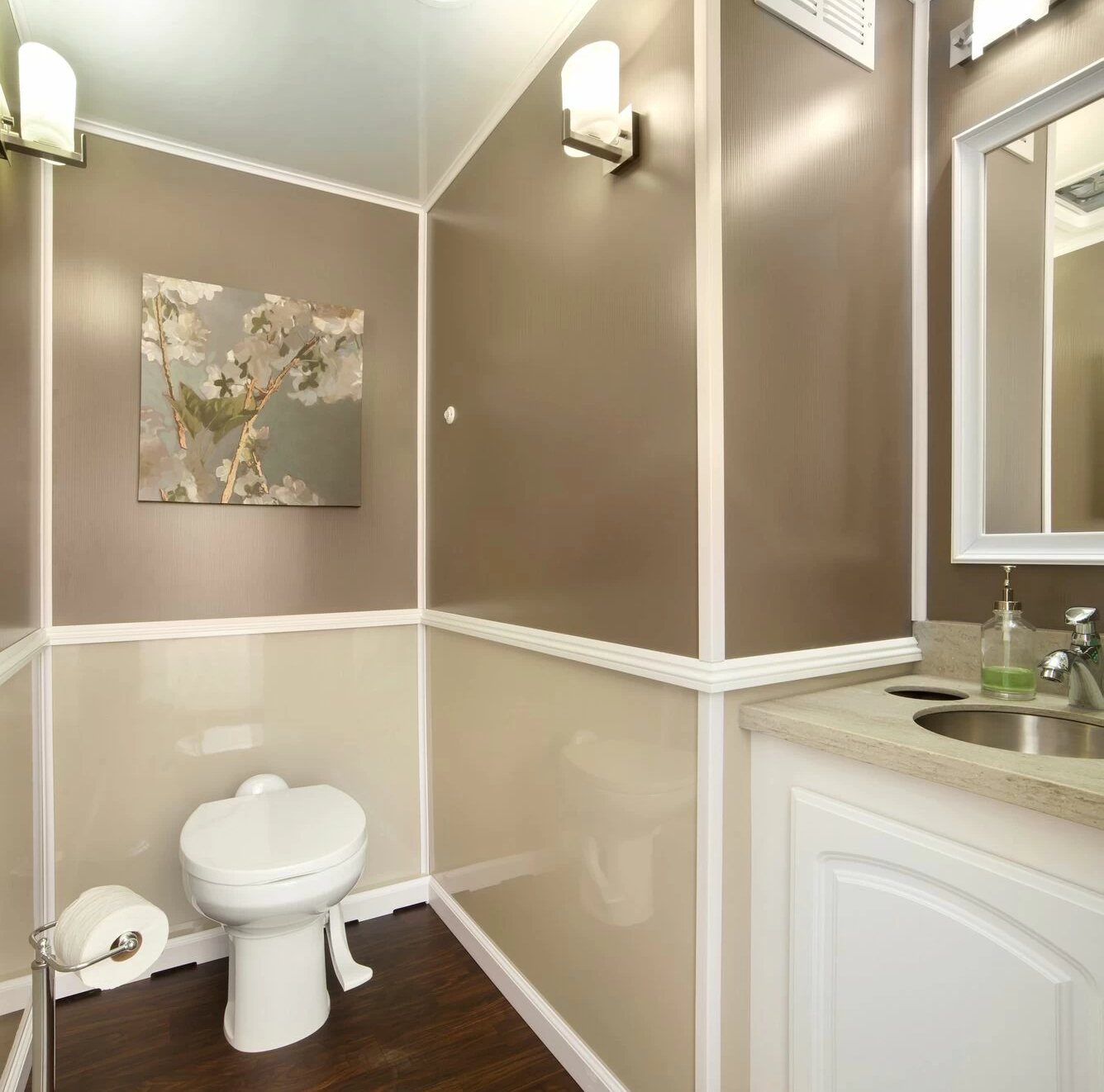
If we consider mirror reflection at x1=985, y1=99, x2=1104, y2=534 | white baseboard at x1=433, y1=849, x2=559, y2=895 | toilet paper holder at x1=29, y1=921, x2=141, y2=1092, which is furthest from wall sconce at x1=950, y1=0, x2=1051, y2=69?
toilet paper holder at x1=29, y1=921, x2=141, y2=1092

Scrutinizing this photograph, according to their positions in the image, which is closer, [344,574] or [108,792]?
[108,792]

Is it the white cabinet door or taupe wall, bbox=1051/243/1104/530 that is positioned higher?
taupe wall, bbox=1051/243/1104/530

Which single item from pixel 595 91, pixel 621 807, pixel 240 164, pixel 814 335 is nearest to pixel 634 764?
pixel 621 807

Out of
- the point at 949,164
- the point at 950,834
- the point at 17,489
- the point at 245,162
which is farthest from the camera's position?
the point at 245,162

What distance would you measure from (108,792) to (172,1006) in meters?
0.60

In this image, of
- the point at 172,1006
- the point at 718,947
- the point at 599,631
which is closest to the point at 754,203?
the point at 599,631

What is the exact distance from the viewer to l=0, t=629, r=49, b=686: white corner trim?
4.50 ft

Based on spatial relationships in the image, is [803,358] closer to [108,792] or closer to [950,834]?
[950,834]

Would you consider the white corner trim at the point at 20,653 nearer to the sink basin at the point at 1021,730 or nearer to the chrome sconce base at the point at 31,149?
the chrome sconce base at the point at 31,149

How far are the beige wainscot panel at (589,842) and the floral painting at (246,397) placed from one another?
802 mm

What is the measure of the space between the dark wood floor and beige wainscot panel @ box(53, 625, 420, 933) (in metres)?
0.26

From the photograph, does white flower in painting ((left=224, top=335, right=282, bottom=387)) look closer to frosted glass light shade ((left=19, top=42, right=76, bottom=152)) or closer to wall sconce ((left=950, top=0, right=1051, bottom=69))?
frosted glass light shade ((left=19, top=42, right=76, bottom=152))

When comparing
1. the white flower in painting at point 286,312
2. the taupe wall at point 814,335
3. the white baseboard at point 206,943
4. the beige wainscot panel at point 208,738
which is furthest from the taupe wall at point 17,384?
the taupe wall at point 814,335

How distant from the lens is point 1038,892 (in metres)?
0.86
